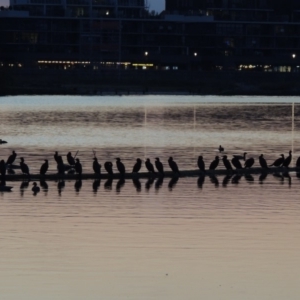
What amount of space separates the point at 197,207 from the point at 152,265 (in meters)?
9.42

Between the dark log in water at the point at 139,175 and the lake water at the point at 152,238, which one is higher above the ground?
the dark log in water at the point at 139,175

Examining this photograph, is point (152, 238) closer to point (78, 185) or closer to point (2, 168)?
point (78, 185)

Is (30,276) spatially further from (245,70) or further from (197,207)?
(245,70)

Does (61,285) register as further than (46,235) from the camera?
No

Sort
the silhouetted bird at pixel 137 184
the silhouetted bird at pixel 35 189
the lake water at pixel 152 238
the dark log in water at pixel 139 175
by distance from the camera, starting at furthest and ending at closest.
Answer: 1. the dark log in water at pixel 139 175
2. the silhouetted bird at pixel 137 184
3. the silhouetted bird at pixel 35 189
4. the lake water at pixel 152 238

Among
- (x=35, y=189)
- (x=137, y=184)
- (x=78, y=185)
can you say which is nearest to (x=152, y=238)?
(x=35, y=189)

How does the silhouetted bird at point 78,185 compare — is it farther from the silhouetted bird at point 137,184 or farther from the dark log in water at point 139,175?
the silhouetted bird at point 137,184

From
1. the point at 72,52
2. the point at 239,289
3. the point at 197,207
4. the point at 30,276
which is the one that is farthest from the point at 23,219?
the point at 72,52

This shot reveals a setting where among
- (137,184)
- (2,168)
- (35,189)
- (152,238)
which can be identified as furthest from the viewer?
(137,184)

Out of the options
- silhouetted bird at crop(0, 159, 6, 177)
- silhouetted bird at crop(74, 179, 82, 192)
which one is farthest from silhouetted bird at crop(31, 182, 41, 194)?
silhouetted bird at crop(0, 159, 6, 177)

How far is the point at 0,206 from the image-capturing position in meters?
31.5

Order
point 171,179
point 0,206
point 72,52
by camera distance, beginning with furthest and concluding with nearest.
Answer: point 72,52 → point 171,179 → point 0,206

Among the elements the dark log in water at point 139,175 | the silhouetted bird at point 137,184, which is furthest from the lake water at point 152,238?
the dark log in water at point 139,175

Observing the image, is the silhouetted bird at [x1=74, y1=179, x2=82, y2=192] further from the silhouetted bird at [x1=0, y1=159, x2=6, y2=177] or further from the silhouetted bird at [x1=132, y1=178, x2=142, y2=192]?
the silhouetted bird at [x1=0, y1=159, x2=6, y2=177]
